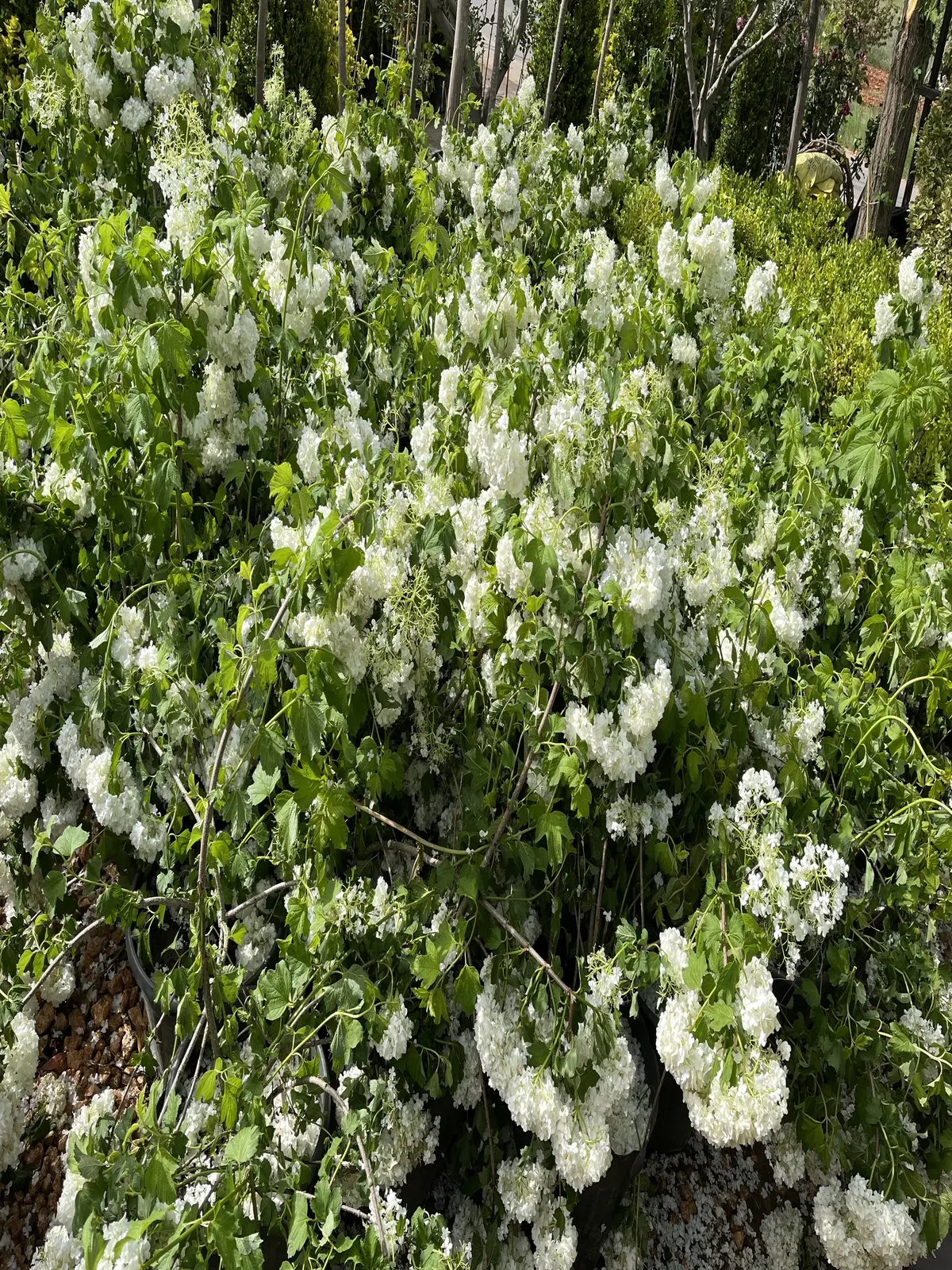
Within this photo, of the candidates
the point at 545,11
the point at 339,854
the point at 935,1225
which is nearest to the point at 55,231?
the point at 339,854

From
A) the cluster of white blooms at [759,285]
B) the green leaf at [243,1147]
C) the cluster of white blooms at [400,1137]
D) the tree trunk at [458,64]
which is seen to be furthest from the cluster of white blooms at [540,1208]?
the tree trunk at [458,64]

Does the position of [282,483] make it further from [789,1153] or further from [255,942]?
[789,1153]

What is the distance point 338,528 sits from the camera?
1.43 metres

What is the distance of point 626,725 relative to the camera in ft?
5.13

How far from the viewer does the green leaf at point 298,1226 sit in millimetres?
1293

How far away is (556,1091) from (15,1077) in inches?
39.3

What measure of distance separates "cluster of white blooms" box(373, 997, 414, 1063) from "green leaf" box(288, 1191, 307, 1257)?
0.78ft

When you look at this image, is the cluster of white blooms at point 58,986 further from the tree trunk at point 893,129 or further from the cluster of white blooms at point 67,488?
the tree trunk at point 893,129

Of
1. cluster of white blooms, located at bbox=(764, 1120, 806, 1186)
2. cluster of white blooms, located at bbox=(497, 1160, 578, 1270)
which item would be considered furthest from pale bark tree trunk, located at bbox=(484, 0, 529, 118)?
cluster of white blooms, located at bbox=(497, 1160, 578, 1270)

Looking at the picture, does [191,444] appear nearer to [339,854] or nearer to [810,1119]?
[339,854]

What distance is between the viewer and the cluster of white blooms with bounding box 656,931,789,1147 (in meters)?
1.39

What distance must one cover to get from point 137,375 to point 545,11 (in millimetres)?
9878

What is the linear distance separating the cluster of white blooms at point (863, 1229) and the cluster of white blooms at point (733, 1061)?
0.57m

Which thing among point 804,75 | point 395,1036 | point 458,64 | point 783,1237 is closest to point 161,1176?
point 395,1036
